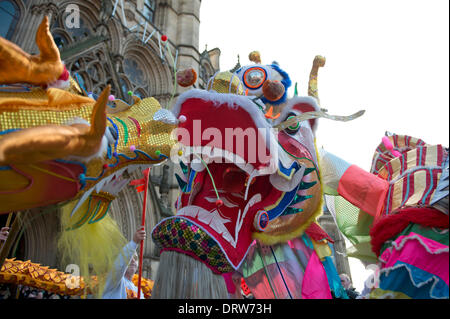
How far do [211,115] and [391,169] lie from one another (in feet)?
4.96

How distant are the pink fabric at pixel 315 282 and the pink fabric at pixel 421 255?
0.97 m

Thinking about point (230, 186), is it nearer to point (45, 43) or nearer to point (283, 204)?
point (283, 204)

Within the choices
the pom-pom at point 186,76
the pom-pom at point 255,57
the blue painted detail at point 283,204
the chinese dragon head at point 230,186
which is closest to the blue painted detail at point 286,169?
the chinese dragon head at point 230,186

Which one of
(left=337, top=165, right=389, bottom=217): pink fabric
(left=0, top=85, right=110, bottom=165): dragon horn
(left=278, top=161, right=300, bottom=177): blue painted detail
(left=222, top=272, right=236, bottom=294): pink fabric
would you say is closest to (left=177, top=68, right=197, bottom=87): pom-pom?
(left=278, top=161, right=300, bottom=177): blue painted detail

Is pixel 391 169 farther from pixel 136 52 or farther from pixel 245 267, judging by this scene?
pixel 136 52

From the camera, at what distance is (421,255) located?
6.08 ft

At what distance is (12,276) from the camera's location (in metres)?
4.02

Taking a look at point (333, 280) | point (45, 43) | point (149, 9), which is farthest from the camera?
point (149, 9)

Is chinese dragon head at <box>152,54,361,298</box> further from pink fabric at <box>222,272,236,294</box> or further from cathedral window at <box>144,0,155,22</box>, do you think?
cathedral window at <box>144,0,155,22</box>

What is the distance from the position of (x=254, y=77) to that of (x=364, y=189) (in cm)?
147

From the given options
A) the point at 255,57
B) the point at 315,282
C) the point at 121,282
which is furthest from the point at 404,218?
the point at 121,282

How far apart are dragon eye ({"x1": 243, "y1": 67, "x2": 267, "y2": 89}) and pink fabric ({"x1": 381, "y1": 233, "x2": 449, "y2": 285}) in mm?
1861
